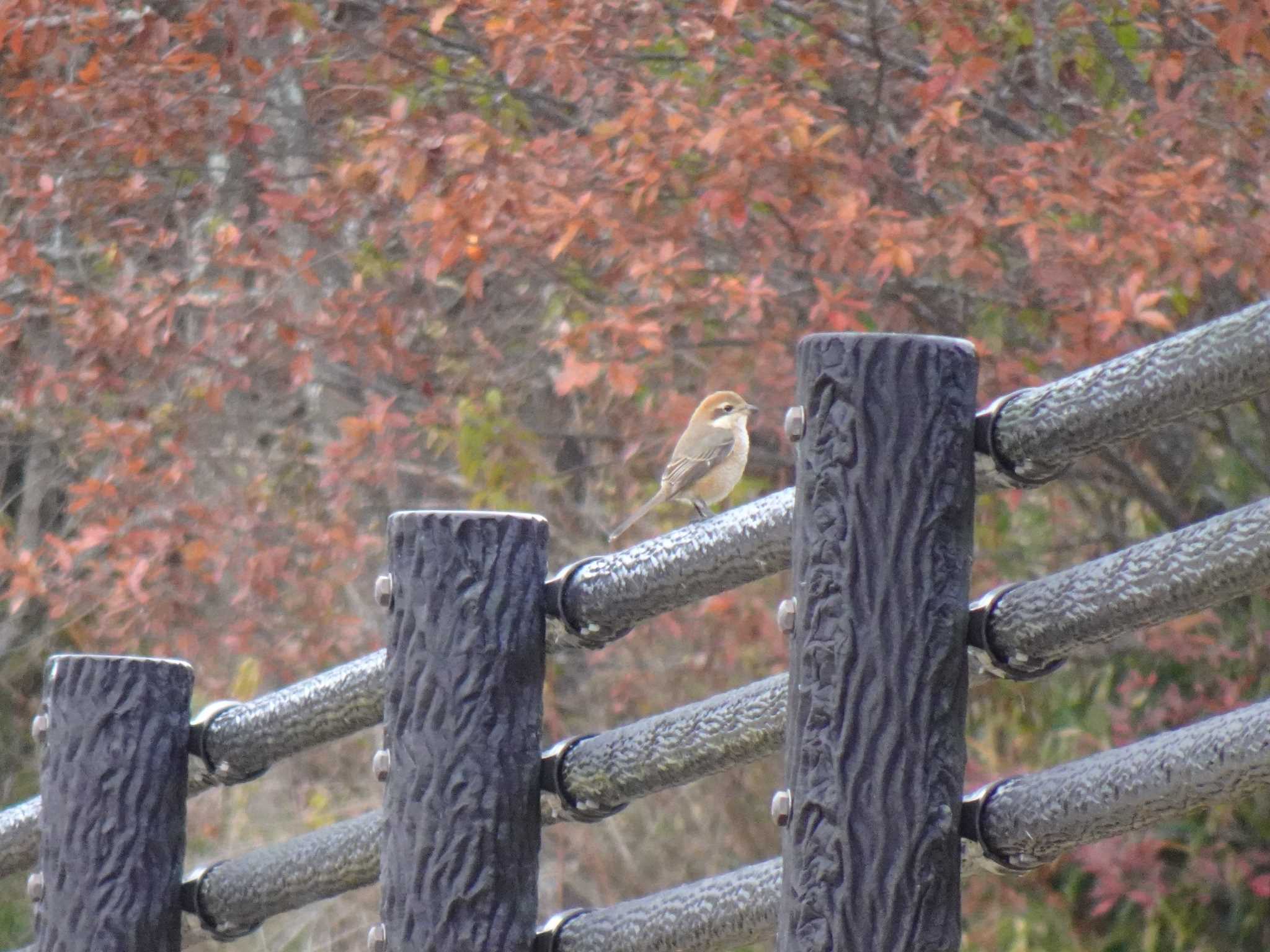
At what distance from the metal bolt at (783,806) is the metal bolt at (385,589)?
492 millimetres

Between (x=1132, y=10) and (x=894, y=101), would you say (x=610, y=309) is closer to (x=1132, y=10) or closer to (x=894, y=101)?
(x=894, y=101)

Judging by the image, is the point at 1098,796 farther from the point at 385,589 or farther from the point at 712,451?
the point at 712,451

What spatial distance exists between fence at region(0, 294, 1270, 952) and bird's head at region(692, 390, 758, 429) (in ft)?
9.22

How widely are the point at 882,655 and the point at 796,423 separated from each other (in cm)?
22

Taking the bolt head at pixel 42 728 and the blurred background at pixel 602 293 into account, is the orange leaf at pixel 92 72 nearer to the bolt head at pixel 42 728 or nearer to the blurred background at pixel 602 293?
the blurred background at pixel 602 293

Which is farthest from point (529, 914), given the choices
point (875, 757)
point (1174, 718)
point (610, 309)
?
point (1174, 718)

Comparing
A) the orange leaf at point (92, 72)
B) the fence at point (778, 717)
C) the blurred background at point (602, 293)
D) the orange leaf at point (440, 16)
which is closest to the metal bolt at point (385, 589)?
the fence at point (778, 717)

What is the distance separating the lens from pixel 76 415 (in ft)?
22.9

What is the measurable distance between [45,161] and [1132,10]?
11.1ft

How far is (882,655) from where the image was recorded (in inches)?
61.2

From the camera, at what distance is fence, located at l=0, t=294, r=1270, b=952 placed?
1522mm

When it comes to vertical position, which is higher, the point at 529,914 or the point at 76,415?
the point at 529,914

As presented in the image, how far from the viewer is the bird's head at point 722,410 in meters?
4.95

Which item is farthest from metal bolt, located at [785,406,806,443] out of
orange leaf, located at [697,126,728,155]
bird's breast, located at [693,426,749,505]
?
bird's breast, located at [693,426,749,505]
